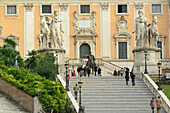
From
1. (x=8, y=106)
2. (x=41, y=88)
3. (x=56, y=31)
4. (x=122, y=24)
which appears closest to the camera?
(x=8, y=106)

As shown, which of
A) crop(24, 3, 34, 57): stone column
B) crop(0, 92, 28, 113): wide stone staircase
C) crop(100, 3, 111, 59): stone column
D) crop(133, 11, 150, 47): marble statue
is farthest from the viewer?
crop(24, 3, 34, 57): stone column

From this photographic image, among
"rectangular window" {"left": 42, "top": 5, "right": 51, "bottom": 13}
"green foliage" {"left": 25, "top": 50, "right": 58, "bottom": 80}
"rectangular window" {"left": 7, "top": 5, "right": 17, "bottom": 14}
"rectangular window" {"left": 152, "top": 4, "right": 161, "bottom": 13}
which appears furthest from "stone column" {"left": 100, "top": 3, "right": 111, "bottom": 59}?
"green foliage" {"left": 25, "top": 50, "right": 58, "bottom": 80}

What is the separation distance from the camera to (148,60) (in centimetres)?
3209

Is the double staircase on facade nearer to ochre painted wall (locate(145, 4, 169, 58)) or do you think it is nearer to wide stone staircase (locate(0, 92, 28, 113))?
ochre painted wall (locate(145, 4, 169, 58))

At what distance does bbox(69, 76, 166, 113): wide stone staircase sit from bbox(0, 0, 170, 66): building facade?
2083 centimetres

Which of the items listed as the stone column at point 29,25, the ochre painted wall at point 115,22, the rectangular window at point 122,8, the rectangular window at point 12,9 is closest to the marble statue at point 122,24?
the ochre painted wall at point 115,22

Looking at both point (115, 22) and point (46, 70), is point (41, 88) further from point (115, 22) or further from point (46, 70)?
point (115, 22)

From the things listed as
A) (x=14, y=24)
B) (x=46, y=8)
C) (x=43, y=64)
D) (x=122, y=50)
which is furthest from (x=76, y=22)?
(x=43, y=64)

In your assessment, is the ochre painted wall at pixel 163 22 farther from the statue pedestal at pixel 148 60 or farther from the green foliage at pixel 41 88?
the green foliage at pixel 41 88

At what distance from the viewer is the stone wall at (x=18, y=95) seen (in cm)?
2022

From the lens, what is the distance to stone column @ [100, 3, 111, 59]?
50.7 m

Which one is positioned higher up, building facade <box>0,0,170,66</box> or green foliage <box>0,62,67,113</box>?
building facade <box>0,0,170,66</box>

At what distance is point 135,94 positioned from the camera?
26.4m

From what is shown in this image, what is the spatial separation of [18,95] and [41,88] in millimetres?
Result: 1347
